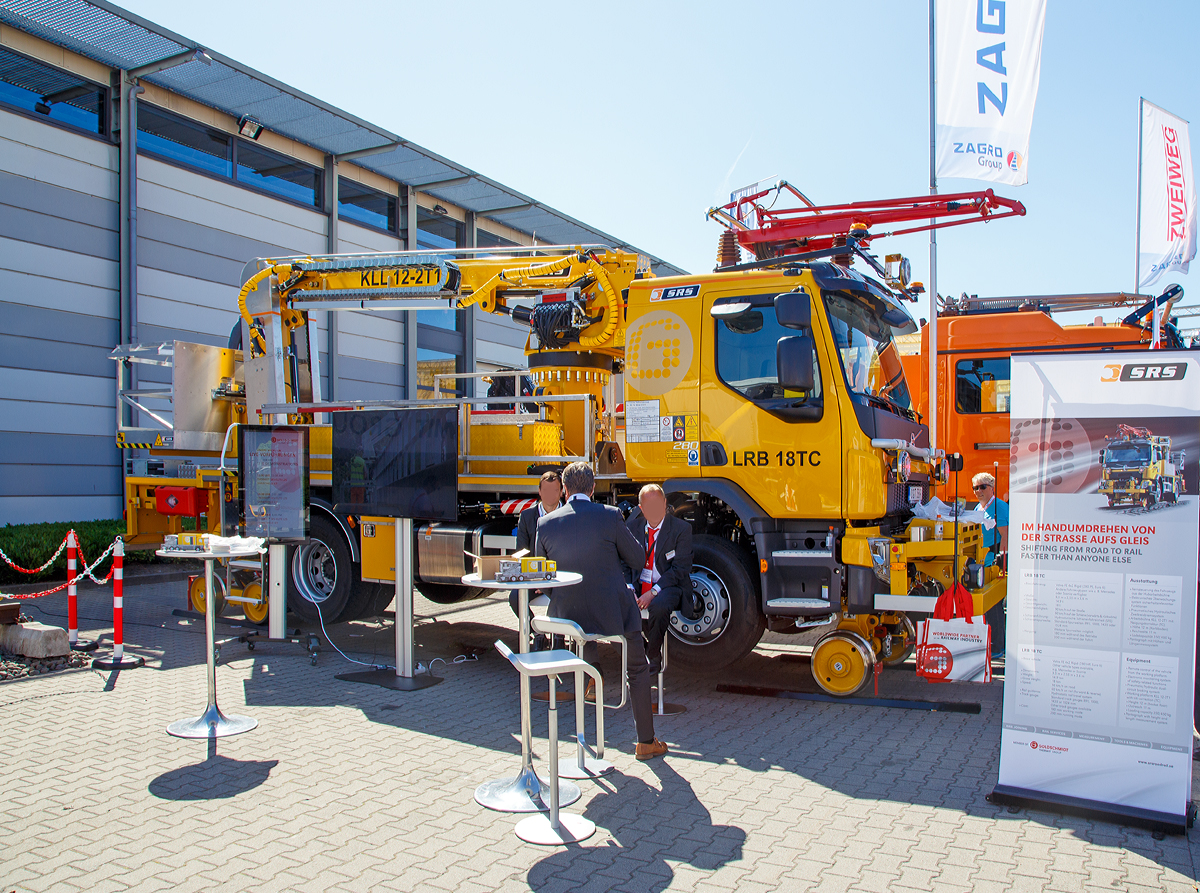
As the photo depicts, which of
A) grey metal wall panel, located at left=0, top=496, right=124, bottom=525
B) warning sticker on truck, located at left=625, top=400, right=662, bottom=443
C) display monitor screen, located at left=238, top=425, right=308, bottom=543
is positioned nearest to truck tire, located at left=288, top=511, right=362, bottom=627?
display monitor screen, located at left=238, top=425, right=308, bottom=543

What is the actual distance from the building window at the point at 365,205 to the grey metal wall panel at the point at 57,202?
17.5ft

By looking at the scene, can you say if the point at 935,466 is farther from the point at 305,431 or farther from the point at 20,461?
the point at 20,461

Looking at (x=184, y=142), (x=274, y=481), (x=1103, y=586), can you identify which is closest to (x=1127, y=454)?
(x=1103, y=586)

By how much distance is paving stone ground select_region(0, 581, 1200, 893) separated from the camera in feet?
11.8

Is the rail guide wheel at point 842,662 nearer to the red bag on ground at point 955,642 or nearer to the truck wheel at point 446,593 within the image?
→ the red bag on ground at point 955,642

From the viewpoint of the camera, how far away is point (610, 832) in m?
4.03

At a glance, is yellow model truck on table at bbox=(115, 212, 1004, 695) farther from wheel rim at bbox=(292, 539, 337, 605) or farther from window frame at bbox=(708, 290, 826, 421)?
wheel rim at bbox=(292, 539, 337, 605)

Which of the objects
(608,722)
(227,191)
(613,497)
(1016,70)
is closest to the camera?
(608,722)

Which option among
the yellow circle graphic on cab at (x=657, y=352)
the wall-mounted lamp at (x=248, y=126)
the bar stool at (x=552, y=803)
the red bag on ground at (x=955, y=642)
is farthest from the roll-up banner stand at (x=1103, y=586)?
the wall-mounted lamp at (x=248, y=126)

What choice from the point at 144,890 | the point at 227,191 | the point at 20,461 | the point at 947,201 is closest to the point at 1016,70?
the point at 947,201

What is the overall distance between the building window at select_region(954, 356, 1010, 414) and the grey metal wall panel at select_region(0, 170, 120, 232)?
13.2m

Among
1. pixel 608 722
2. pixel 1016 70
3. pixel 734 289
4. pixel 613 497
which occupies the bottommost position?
pixel 608 722

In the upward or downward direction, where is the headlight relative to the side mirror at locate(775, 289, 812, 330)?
downward

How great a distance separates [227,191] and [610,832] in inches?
605
